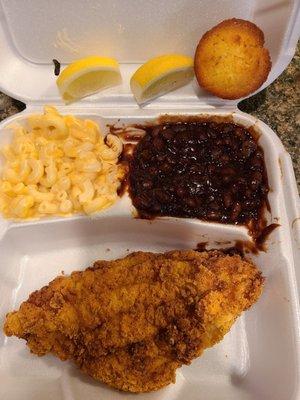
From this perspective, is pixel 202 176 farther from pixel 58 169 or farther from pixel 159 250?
pixel 58 169

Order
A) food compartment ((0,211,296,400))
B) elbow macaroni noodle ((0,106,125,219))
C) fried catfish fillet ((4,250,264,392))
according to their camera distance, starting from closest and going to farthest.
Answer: fried catfish fillet ((4,250,264,392)), food compartment ((0,211,296,400)), elbow macaroni noodle ((0,106,125,219))

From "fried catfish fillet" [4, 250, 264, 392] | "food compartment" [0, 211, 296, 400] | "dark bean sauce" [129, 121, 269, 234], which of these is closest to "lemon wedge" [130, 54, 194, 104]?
"dark bean sauce" [129, 121, 269, 234]

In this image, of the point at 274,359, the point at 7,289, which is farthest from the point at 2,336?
the point at 274,359

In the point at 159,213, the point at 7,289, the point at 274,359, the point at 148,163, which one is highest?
the point at 148,163

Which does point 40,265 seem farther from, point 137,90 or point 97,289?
point 137,90

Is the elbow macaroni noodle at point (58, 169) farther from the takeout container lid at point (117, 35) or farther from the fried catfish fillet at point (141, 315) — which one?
the fried catfish fillet at point (141, 315)

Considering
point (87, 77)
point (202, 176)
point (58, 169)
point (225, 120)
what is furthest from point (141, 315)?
point (87, 77)

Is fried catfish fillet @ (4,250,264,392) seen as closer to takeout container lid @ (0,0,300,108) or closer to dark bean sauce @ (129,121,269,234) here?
dark bean sauce @ (129,121,269,234)
